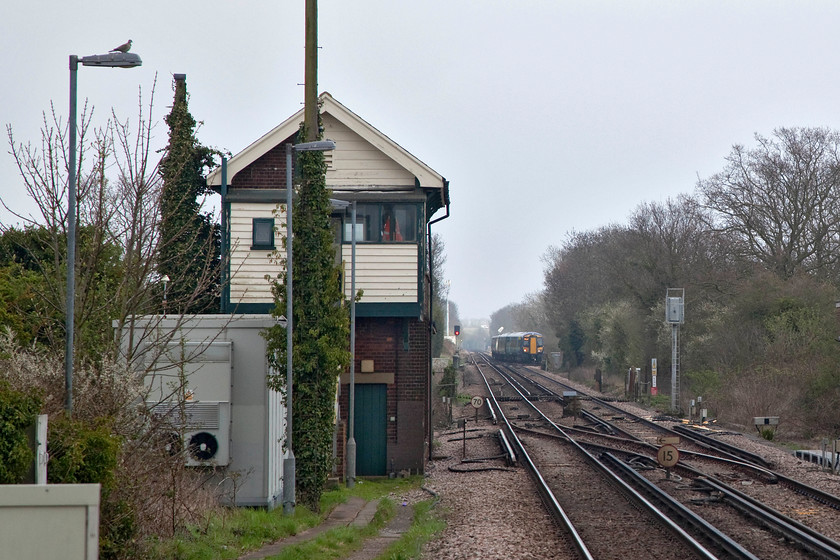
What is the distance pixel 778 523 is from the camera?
41.4 ft

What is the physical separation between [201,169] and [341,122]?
388 cm

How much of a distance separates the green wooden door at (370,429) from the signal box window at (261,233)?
4.04 metres

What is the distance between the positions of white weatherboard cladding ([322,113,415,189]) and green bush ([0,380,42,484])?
13488mm

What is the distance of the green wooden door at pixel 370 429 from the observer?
2084 centimetres

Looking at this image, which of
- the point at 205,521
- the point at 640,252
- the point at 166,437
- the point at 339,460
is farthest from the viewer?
the point at 640,252

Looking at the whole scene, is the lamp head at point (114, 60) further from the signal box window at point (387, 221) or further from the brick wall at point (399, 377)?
the brick wall at point (399, 377)

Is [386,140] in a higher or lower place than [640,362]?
higher

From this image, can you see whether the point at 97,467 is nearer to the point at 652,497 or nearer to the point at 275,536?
the point at 275,536

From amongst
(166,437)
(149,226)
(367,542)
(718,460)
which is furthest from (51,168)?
(718,460)

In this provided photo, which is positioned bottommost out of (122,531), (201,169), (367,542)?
(367,542)

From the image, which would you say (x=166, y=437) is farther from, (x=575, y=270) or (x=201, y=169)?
(x=575, y=270)

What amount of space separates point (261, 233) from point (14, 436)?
12955 millimetres

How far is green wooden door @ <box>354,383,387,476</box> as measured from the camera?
68.4 feet

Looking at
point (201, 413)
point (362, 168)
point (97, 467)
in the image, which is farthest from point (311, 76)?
point (97, 467)
